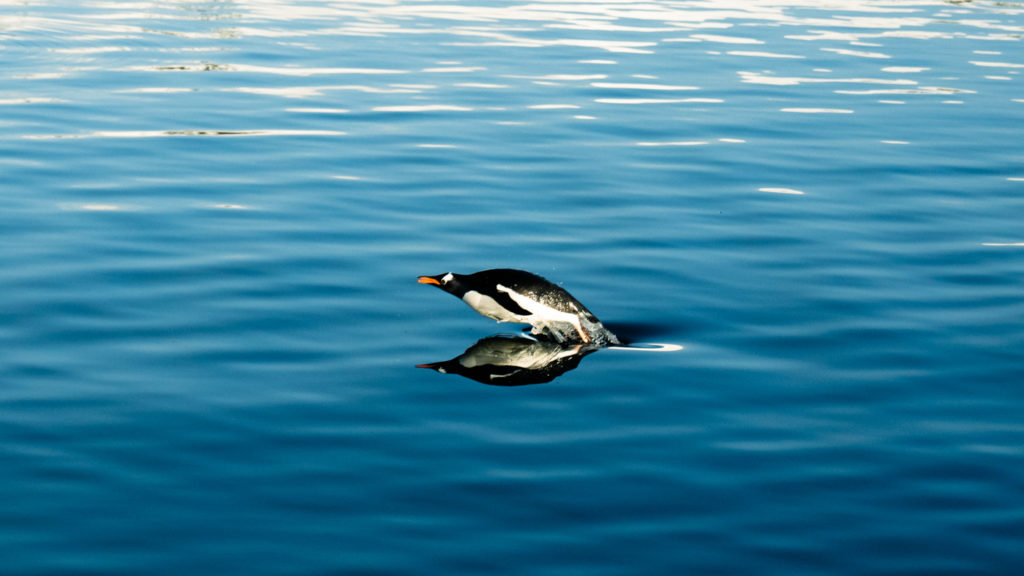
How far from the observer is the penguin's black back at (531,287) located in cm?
1073

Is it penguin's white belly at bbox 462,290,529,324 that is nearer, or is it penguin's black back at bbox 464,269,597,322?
penguin's black back at bbox 464,269,597,322

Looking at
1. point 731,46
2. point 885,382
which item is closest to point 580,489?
point 885,382

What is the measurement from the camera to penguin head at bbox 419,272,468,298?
11.3 meters

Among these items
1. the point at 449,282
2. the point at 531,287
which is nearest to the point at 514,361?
the point at 531,287

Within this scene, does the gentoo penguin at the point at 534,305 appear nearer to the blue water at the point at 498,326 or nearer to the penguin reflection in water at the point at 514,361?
the penguin reflection in water at the point at 514,361

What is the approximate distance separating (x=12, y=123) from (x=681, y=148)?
9.08 meters

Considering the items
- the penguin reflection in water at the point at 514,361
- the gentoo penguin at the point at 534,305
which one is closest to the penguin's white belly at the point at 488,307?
the gentoo penguin at the point at 534,305

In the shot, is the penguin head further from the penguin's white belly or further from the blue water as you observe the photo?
the blue water

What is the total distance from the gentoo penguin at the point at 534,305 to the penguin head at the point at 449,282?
51 millimetres

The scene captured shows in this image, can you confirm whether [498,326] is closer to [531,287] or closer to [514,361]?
[531,287]

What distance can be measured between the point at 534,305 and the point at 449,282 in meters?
0.87

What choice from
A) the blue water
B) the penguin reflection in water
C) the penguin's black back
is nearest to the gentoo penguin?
the penguin's black back

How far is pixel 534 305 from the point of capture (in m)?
10.9

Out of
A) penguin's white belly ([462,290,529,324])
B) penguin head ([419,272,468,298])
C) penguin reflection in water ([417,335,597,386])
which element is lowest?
penguin reflection in water ([417,335,597,386])
